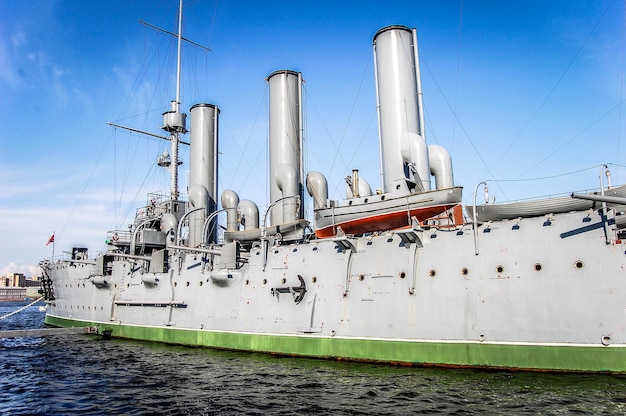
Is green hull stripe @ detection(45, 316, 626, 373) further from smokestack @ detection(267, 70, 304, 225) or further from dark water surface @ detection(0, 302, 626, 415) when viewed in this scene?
smokestack @ detection(267, 70, 304, 225)

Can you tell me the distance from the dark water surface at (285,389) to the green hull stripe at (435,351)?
1.40 ft

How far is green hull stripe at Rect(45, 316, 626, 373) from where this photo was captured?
13906mm

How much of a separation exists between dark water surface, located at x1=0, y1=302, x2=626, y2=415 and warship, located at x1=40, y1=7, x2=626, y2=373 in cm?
119

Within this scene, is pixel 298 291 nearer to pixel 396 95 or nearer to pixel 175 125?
pixel 396 95

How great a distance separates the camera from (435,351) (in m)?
16.3

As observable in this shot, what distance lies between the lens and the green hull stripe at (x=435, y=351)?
13906 millimetres

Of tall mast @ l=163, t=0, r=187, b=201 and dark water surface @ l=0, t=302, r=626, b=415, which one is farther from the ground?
tall mast @ l=163, t=0, r=187, b=201

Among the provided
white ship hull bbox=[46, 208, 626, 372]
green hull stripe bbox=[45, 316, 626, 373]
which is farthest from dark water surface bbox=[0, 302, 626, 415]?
white ship hull bbox=[46, 208, 626, 372]

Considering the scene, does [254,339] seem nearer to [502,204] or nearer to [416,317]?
[416,317]

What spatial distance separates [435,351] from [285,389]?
5862mm

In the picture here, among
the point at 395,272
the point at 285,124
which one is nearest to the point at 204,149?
the point at 285,124

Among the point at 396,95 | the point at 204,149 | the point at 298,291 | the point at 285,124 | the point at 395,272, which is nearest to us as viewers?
the point at 395,272

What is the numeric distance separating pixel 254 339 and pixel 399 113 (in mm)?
13318

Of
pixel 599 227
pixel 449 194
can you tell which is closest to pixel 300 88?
pixel 449 194
